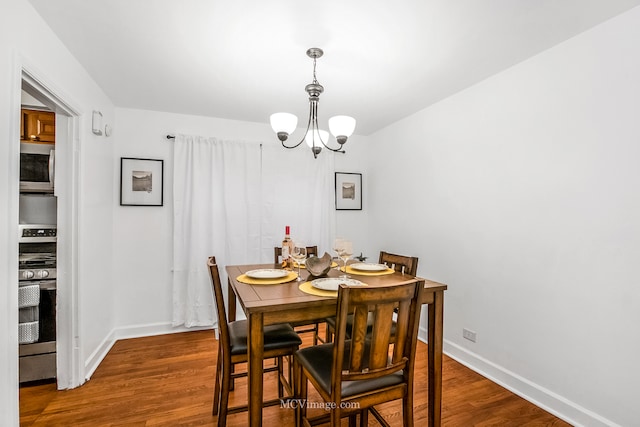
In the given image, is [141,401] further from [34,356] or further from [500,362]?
[500,362]

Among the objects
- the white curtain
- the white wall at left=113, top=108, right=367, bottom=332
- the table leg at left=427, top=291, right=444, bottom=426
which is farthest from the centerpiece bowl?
the white wall at left=113, top=108, right=367, bottom=332

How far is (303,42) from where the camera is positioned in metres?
2.04

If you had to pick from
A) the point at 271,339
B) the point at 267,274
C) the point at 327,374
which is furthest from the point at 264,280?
the point at 327,374

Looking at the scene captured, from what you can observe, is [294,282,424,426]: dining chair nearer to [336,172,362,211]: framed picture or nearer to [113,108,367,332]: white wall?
[113,108,367,332]: white wall

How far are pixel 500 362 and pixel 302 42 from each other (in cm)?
276

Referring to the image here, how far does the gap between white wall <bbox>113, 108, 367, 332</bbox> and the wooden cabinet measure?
2.11 feet

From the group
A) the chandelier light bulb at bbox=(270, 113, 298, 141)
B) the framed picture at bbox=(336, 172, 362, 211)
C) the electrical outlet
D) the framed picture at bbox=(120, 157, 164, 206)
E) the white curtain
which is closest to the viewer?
the chandelier light bulb at bbox=(270, 113, 298, 141)

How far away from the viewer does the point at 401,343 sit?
1.49m

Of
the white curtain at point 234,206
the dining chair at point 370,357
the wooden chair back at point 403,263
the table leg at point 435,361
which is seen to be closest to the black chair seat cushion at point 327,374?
the dining chair at point 370,357

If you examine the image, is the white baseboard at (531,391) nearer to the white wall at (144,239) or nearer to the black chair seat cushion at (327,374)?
the black chair seat cushion at (327,374)

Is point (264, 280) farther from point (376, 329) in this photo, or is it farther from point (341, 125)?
point (341, 125)

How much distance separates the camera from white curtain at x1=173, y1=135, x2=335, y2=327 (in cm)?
341

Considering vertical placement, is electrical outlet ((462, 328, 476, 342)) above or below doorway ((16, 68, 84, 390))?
below

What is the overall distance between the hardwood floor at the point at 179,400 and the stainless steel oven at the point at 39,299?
6.2 inches
